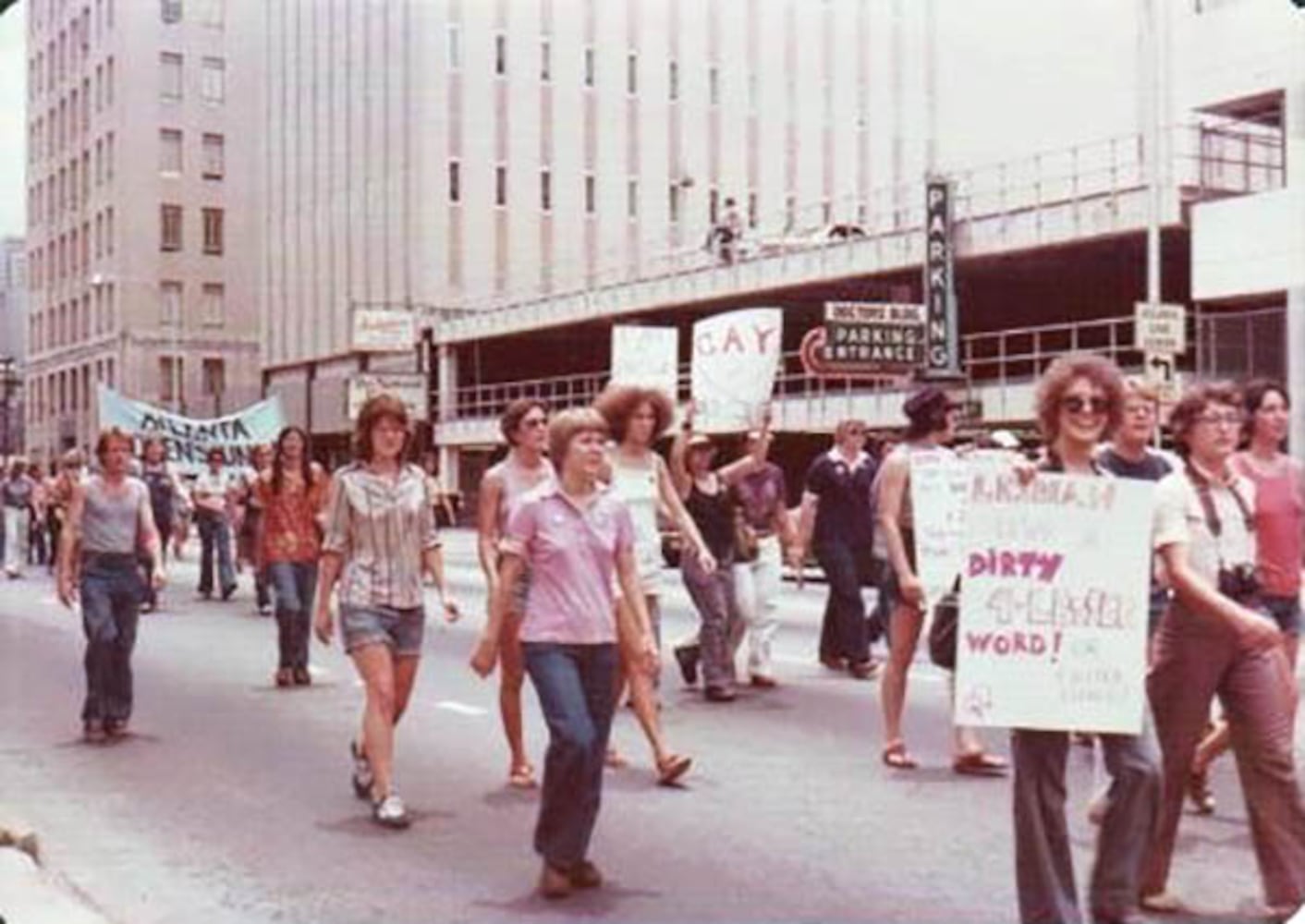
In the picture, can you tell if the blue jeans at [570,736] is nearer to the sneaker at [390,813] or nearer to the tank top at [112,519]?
the sneaker at [390,813]

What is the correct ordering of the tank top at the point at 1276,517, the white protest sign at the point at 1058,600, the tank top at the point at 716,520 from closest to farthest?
the white protest sign at the point at 1058,600, the tank top at the point at 1276,517, the tank top at the point at 716,520

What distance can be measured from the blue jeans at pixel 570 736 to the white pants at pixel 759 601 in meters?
3.12

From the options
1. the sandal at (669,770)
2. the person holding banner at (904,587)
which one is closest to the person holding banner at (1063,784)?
the person holding banner at (904,587)

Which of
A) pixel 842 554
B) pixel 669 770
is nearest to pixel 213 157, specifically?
pixel 669 770

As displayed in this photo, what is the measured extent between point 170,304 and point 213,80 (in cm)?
44

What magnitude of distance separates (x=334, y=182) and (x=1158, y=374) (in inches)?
70.1

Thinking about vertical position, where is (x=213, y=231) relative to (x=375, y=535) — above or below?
above

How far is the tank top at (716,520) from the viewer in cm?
806

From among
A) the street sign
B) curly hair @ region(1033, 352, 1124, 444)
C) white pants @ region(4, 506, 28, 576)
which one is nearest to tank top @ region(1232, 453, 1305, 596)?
the street sign

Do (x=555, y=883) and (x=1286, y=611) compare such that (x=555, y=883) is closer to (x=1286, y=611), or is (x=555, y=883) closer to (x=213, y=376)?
(x=213, y=376)

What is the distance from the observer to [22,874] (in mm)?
4520

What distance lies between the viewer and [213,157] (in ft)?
14.6

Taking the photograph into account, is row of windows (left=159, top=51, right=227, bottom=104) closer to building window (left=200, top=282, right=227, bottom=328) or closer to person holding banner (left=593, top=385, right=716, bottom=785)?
building window (left=200, top=282, right=227, bottom=328)

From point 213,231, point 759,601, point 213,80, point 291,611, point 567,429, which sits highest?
point 213,80
